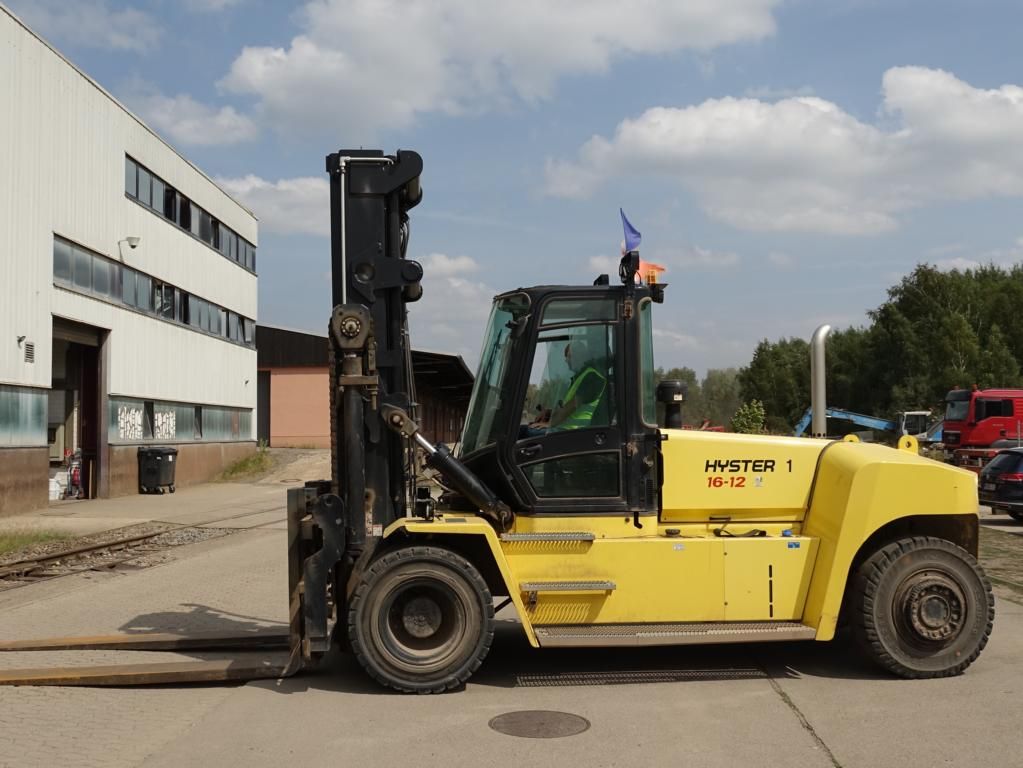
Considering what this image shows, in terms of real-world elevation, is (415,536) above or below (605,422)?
below

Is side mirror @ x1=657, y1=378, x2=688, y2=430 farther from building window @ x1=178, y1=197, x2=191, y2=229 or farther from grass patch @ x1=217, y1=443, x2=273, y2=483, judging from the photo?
grass patch @ x1=217, y1=443, x2=273, y2=483

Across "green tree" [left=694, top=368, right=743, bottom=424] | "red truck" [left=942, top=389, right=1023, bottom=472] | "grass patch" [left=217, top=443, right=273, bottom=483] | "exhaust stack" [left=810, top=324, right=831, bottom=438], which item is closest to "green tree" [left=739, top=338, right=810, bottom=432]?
"green tree" [left=694, top=368, right=743, bottom=424]

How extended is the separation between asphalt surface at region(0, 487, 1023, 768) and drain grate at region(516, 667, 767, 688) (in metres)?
0.02

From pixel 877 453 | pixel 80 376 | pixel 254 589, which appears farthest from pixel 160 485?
pixel 877 453

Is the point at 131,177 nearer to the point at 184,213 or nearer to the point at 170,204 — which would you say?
the point at 170,204

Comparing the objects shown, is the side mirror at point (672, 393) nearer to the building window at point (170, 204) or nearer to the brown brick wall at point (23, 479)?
the brown brick wall at point (23, 479)

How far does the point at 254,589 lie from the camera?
11945 millimetres

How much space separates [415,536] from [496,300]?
196cm

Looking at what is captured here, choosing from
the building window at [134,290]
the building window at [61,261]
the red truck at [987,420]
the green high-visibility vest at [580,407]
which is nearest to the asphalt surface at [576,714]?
the green high-visibility vest at [580,407]

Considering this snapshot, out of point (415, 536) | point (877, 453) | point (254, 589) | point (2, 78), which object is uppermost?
point (2, 78)

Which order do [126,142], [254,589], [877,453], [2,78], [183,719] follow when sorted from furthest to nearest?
1. [126,142]
2. [2,78]
3. [254,589]
4. [877,453]
5. [183,719]

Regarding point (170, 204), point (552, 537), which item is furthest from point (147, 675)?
point (170, 204)

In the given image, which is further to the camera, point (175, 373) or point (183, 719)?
point (175, 373)

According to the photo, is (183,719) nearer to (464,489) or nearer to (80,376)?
(464,489)
